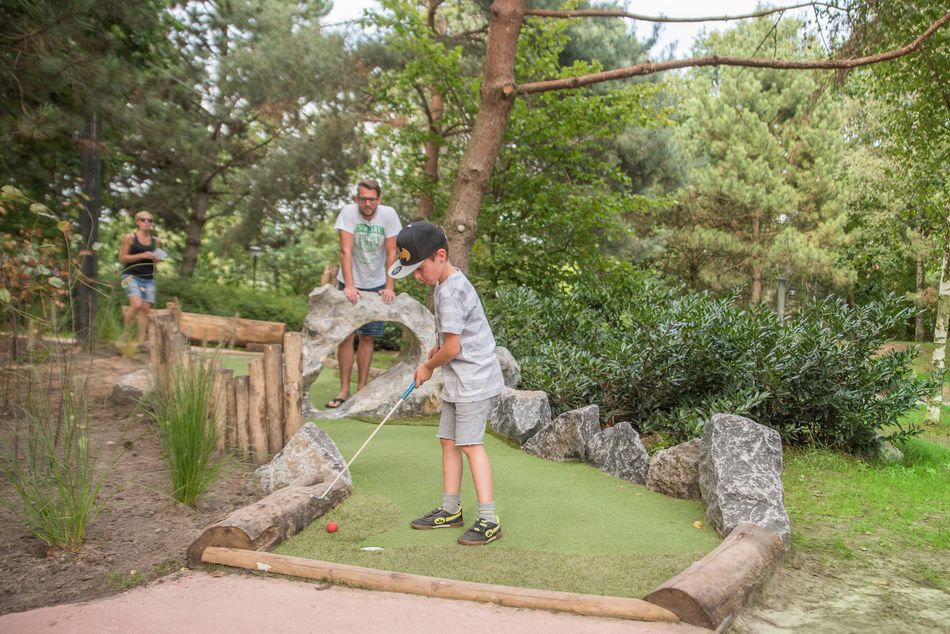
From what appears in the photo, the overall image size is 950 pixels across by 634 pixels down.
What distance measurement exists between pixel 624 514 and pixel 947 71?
20.1 feet

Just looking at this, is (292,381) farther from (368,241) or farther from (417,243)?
(368,241)

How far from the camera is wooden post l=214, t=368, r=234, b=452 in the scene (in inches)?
169

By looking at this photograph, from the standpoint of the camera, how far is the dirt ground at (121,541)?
2.86m

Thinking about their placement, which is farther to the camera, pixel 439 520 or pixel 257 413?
pixel 257 413

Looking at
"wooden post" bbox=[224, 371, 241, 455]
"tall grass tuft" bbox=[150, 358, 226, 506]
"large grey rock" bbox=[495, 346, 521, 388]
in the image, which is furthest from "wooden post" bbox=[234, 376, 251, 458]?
"large grey rock" bbox=[495, 346, 521, 388]

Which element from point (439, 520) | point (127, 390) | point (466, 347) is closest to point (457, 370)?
point (466, 347)

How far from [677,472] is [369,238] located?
3253 millimetres

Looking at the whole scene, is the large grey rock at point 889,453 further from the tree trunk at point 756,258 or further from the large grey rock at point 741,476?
the tree trunk at point 756,258

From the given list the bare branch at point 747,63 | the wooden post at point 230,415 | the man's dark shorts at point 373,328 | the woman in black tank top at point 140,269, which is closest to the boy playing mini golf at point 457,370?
the wooden post at point 230,415

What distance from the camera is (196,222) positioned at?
16984mm

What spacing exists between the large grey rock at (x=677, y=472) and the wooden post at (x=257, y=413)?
2410mm

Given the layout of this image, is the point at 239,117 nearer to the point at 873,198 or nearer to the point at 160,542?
the point at 160,542

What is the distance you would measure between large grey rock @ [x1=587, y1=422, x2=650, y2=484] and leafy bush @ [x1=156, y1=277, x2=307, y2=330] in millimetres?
10166

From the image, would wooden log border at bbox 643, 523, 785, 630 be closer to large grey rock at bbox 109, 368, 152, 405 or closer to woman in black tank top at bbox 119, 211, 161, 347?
large grey rock at bbox 109, 368, 152, 405
